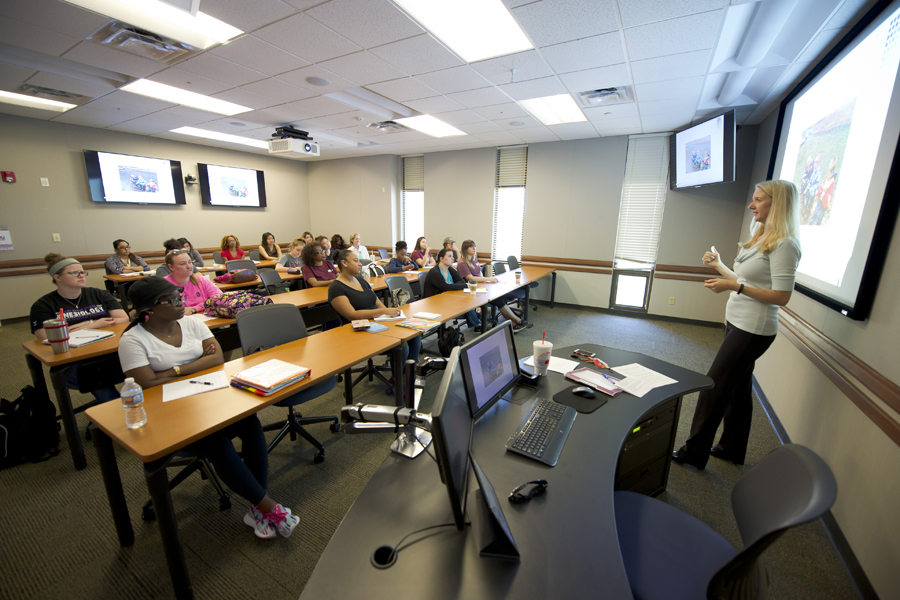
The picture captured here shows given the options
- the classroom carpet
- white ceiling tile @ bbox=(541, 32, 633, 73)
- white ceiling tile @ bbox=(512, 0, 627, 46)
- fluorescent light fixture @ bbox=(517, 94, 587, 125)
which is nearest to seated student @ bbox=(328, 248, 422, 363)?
the classroom carpet

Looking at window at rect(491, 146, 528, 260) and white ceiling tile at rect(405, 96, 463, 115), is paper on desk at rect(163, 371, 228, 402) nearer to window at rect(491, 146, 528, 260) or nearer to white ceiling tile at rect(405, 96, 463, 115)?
white ceiling tile at rect(405, 96, 463, 115)

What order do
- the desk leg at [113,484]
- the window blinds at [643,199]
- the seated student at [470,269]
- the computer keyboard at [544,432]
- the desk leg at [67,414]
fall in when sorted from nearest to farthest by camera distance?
the computer keyboard at [544,432]
the desk leg at [113,484]
the desk leg at [67,414]
the seated student at [470,269]
the window blinds at [643,199]

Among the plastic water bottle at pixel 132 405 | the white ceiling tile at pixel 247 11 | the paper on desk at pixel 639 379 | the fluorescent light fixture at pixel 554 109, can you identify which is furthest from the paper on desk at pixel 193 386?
the fluorescent light fixture at pixel 554 109

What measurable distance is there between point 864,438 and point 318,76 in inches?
187

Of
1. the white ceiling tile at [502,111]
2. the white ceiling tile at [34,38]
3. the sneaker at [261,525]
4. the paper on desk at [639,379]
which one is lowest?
the sneaker at [261,525]

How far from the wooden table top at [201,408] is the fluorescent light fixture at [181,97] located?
3.93 metres

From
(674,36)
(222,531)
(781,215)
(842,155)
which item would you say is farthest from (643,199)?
(222,531)

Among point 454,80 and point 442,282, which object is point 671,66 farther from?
point 442,282

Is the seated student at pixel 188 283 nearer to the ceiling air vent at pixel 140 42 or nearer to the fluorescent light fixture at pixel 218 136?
the ceiling air vent at pixel 140 42

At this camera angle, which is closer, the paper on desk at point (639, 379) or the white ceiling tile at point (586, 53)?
the paper on desk at point (639, 379)

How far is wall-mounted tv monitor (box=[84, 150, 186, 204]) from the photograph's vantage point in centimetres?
575

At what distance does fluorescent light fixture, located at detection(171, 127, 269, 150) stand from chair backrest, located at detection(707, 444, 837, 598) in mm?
7739

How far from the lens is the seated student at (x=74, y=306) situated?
242cm

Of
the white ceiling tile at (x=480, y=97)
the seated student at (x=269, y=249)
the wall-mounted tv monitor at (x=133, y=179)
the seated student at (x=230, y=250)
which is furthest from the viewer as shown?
the seated student at (x=269, y=249)
